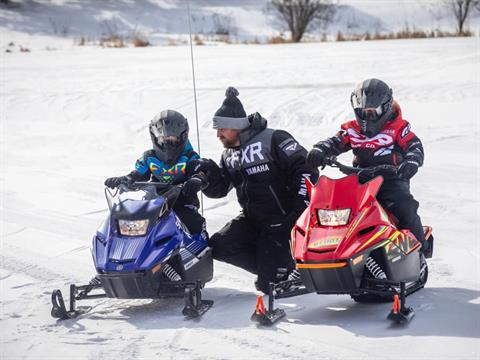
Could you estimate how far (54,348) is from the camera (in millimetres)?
5754

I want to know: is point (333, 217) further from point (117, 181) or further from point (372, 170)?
point (117, 181)

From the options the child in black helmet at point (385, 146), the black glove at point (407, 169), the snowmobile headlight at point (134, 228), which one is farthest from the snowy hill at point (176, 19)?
the black glove at point (407, 169)

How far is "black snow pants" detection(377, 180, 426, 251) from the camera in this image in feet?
20.6

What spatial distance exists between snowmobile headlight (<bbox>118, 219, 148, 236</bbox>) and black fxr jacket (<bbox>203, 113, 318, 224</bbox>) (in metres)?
0.91

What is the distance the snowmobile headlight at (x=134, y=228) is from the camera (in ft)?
20.8

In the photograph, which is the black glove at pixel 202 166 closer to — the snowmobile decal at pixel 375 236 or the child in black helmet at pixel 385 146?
the child in black helmet at pixel 385 146

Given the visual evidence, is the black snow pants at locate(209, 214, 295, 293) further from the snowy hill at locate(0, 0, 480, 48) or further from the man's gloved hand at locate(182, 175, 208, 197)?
the snowy hill at locate(0, 0, 480, 48)

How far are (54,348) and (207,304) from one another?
1.24 m

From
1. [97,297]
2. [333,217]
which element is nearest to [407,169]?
[333,217]

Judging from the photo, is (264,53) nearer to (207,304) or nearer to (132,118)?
(132,118)

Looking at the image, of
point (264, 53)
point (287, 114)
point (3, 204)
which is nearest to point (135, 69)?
point (264, 53)

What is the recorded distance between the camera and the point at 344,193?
582 cm

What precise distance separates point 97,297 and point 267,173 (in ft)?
5.43

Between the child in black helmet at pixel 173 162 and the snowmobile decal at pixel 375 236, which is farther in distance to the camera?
the child in black helmet at pixel 173 162
